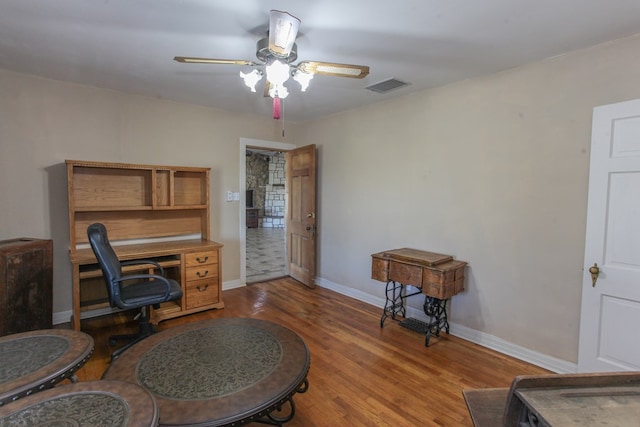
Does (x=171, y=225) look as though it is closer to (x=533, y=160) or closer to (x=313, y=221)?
(x=313, y=221)

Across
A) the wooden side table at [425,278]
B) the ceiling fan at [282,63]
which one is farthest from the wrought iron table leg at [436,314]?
the ceiling fan at [282,63]

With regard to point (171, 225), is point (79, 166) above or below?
above

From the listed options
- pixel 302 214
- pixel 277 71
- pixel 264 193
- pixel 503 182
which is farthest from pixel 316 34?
pixel 264 193

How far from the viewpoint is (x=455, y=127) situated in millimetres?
3021

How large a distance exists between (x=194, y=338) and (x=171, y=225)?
228cm

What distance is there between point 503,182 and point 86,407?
3.00 m

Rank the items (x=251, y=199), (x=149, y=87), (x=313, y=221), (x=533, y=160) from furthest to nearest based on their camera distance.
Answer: (x=251, y=199) → (x=313, y=221) → (x=149, y=87) → (x=533, y=160)

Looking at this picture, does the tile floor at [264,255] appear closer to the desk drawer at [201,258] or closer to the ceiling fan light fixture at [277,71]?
the desk drawer at [201,258]

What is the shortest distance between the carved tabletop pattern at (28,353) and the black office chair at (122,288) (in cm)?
94

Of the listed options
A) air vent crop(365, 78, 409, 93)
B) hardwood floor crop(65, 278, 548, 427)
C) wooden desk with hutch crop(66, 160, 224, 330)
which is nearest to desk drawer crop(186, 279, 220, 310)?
wooden desk with hutch crop(66, 160, 224, 330)

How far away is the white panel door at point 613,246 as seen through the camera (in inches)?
81.4

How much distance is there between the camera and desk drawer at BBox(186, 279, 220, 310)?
11.3ft

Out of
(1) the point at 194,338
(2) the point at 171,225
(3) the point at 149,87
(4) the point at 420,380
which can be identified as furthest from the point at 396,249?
(3) the point at 149,87

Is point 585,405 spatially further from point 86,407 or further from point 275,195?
point 275,195
